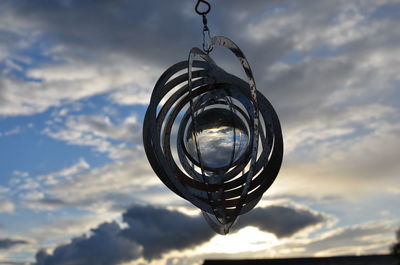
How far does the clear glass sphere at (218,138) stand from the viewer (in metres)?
6.23

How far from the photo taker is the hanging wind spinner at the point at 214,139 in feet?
20.8

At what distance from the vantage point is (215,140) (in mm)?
6227

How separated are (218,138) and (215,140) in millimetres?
39

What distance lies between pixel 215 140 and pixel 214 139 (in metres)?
0.01

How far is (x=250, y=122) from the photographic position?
6.96 m

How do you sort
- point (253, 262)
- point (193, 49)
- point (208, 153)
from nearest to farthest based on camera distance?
point (208, 153)
point (193, 49)
point (253, 262)

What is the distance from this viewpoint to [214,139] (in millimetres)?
6230

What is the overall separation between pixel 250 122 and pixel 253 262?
1958 centimetres

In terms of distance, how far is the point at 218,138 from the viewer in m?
6.24

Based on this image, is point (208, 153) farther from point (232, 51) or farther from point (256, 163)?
point (232, 51)

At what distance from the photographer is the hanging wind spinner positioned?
635 centimetres

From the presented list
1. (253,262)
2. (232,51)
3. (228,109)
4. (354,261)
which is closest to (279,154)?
(228,109)

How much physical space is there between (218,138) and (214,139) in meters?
0.04

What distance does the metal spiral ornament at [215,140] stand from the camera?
6.35 metres
